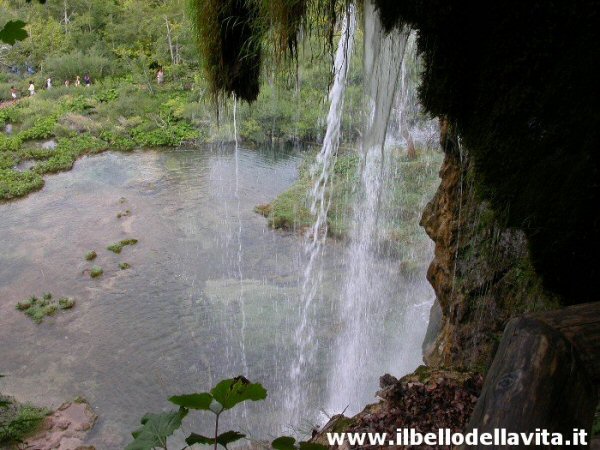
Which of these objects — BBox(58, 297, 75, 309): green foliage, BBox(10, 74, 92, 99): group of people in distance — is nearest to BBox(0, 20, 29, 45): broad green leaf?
BBox(58, 297, 75, 309): green foliage

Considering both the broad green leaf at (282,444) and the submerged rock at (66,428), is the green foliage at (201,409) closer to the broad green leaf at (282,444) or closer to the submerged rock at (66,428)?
the broad green leaf at (282,444)

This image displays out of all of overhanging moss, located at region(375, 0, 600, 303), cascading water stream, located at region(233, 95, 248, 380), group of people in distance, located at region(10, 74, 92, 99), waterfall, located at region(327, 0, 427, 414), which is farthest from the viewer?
group of people in distance, located at region(10, 74, 92, 99)

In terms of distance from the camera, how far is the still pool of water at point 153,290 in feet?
23.7

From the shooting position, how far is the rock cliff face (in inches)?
132

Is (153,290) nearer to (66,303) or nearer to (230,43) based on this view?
(66,303)

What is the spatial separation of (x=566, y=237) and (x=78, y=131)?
61.6 ft

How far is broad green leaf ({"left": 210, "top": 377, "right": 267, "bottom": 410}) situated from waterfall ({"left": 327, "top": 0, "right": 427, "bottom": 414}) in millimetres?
2787

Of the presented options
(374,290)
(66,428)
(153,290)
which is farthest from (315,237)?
(66,428)

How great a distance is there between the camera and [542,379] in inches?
36.7

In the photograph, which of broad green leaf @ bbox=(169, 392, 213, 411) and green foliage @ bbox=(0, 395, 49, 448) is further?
green foliage @ bbox=(0, 395, 49, 448)

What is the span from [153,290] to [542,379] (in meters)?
9.19


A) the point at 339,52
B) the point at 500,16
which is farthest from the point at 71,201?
the point at 500,16

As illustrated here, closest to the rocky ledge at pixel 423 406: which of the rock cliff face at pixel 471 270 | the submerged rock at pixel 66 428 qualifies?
the rock cliff face at pixel 471 270

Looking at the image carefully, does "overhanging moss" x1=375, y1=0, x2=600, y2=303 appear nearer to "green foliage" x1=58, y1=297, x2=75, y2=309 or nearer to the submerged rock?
the submerged rock
